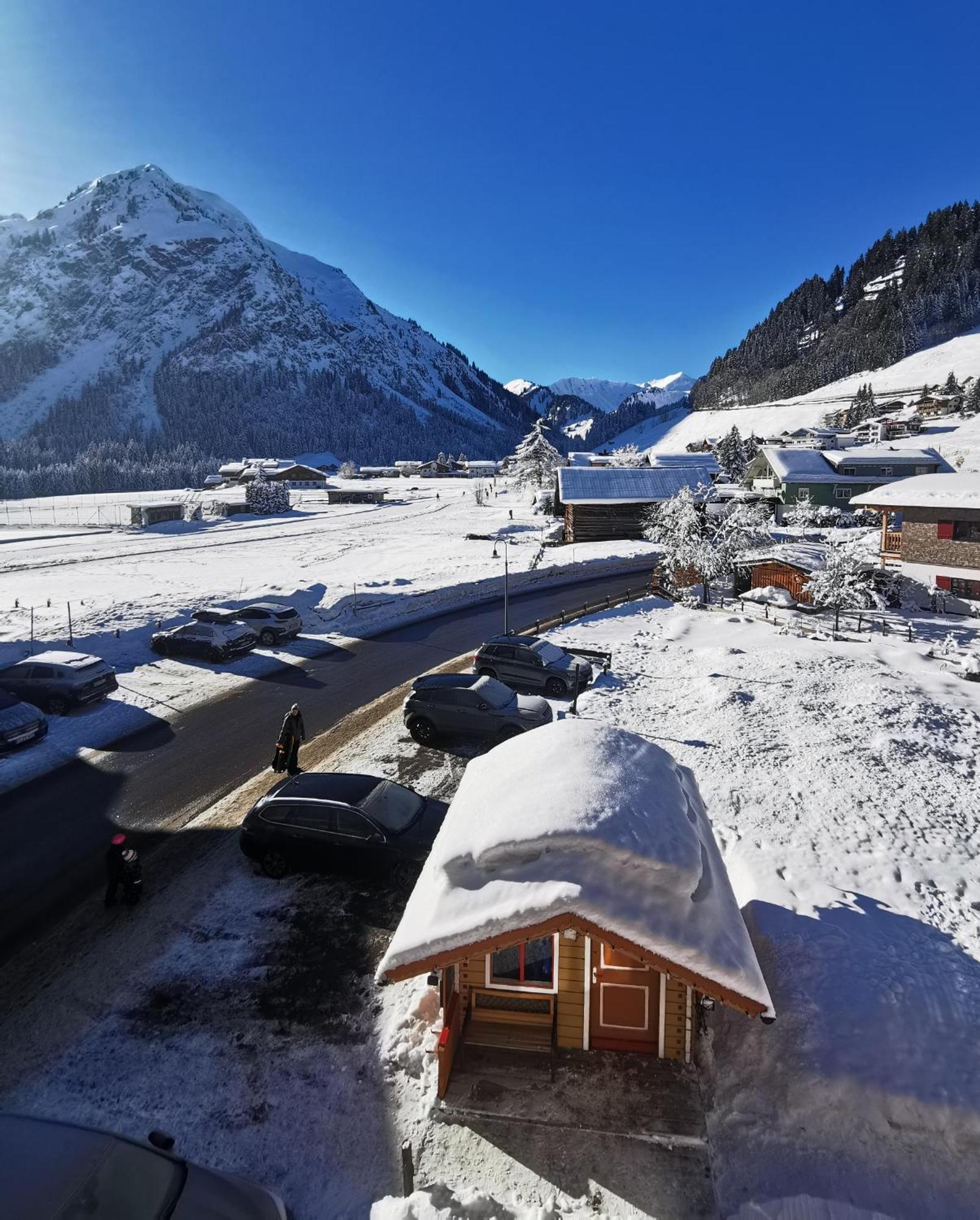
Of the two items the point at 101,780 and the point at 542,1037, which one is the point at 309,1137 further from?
the point at 101,780

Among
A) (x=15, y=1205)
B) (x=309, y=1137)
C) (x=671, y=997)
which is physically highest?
(x=15, y=1205)

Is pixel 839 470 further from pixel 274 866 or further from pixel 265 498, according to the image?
pixel 274 866

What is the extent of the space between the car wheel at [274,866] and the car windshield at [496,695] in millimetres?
7009

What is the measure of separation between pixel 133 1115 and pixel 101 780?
10.0m

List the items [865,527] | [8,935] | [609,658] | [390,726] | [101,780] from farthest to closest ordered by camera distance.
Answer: [865,527] → [609,658] → [390,726] → [101,780] → [8,935]

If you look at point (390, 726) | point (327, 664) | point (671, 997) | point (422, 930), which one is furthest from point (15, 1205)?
point (327, 664)

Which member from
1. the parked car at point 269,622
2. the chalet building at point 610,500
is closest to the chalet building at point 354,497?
the chalet building at point 610,500

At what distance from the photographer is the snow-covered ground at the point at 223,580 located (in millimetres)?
21953

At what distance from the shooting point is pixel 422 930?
23.7 ft

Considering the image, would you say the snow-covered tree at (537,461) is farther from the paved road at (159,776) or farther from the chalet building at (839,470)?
the paved road at (159,776)

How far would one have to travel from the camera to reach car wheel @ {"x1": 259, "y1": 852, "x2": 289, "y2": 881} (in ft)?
38.4

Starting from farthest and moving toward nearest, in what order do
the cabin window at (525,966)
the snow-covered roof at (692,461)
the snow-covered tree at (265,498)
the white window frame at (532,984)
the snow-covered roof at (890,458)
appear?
1. the snow-covered tree at (265,498)
2. the snow-covered roof at (692,461)
3. the snow-covered roof at (890,458)
4. the cabin window at (525,966)
5. the white window frame at (532,984)

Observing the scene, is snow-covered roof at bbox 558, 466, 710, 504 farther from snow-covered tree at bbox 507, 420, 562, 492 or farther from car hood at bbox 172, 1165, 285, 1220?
car hood at bbox 172, 1165, 285, 1220

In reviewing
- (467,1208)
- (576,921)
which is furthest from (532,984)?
(467,1208)
